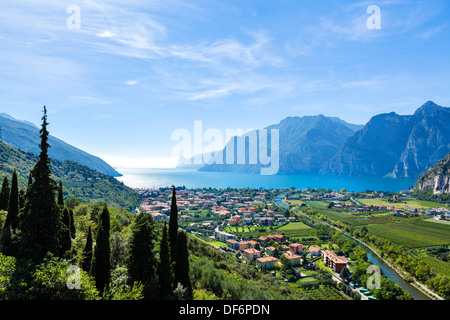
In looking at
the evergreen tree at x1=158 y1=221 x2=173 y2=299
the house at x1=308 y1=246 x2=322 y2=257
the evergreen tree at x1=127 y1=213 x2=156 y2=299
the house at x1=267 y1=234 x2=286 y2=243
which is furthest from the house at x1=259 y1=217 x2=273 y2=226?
the evergreen tree at x1=127 y1=213 x2=156 y2=299

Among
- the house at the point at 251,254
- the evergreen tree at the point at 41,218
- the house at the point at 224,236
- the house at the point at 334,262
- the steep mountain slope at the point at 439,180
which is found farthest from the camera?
the steep mountain slope at the point at 439,180

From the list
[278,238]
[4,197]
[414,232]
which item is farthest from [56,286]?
[414,232]

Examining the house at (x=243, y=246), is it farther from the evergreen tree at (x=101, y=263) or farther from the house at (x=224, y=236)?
the evergreen tree at (x=101, y=263)

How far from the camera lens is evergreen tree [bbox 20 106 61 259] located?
950cm

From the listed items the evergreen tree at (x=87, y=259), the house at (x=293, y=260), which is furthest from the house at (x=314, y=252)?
the evergreen tree at (x=87, y=259)

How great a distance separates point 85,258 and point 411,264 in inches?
1138

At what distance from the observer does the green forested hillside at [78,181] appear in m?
57.2

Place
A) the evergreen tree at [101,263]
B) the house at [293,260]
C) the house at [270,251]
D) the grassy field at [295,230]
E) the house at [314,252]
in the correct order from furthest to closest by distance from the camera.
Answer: the grassy field at [295,230] → the house at [270,251] → the house at [314,252] → the house at [293,260] → the evergreen tree at [101,263]

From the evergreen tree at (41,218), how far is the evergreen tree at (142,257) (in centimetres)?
330

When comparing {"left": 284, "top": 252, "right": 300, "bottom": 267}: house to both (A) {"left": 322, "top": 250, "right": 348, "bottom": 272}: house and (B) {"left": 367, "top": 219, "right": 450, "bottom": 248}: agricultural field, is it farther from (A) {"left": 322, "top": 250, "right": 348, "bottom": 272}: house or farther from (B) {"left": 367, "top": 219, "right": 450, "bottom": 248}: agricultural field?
(B) {"left": 367, "top": 219, "right": 450, "bottom": 248}: agricultural field

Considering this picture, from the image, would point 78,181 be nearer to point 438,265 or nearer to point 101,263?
point 101,263

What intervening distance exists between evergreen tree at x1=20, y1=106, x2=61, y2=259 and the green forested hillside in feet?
156

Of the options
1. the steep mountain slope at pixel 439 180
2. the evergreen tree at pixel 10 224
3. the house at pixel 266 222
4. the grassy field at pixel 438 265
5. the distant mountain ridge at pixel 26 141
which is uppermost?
the distant mountain ridge at pixel 26 141

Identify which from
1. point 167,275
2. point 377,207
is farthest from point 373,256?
point 377,207
